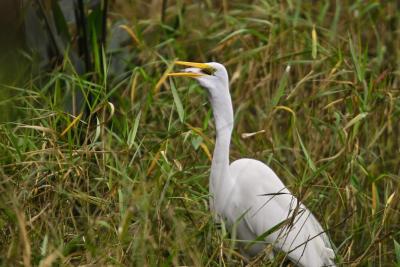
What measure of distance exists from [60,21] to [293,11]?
4.27ft

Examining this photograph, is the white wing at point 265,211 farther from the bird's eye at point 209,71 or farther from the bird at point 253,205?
the bird's eye at point 209,71

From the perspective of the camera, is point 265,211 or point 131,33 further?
point 131,33

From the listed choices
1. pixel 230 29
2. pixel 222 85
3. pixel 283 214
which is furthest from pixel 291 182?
pixel 230 29

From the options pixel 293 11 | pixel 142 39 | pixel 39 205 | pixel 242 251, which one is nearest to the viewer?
pixel 39 205

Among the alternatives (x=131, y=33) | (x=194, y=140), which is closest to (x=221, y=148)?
(x=194, y=140)

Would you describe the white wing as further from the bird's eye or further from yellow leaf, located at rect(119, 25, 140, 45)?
yellow leaf, located at rect(119, 25, 140, 45)


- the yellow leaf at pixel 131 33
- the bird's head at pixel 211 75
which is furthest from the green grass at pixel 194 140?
the bird's head at pixel 211 75

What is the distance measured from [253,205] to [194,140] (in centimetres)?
43

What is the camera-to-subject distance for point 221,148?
10.7 feet

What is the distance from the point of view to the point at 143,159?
3.21 metres

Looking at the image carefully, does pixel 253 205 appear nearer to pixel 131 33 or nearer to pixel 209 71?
pixel 209 71

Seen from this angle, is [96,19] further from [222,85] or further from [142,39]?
[222,85]

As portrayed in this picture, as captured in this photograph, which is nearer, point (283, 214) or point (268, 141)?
point (283, 214)

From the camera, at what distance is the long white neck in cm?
Result: 321
